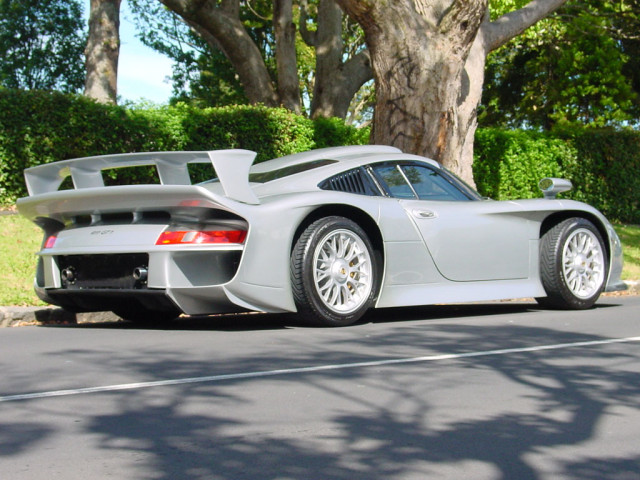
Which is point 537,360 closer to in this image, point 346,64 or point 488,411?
point 488,411

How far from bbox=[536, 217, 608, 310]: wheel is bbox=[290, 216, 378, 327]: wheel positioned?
78.5 inches

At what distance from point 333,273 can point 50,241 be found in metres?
2.22

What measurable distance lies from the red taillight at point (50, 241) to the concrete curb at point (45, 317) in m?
0.93

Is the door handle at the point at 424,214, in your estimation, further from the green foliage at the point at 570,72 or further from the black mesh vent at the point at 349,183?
the green foliage at the point at 570,72

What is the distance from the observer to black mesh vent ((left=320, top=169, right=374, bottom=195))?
7.52 meters

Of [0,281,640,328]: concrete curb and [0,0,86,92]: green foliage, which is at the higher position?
[0,0,86,92]: green foliage

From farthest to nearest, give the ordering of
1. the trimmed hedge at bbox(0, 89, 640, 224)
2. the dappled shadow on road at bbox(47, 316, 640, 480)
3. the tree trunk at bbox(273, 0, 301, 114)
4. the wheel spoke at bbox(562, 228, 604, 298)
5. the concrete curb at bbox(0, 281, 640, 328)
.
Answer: the tree trunk at bbox(273, 0, 301, 114) < the trimmed hedge at bbox(0, 89, 640, 224) < the wheel spoke at bbox(562, 228, 604, 298) < the concrete curb at bbox(0, 281, 640, 328) < the dappled shadow on road at bbox(47, 316, 640, 480)

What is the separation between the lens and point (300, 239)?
6.92m

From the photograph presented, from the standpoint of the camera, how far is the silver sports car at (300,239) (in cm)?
659

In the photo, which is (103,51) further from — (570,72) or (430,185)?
(570,72)

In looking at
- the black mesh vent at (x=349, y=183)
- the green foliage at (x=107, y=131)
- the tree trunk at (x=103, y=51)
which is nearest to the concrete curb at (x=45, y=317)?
the black mesh vent at (x=349, y=183)

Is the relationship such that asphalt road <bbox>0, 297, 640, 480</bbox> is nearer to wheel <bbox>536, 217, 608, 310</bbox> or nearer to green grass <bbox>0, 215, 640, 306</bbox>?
wheel <bbox>536, 217, 608, 310</bbox>

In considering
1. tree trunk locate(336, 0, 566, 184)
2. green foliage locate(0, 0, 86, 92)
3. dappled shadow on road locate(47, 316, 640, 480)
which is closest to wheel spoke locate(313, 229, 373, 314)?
dappled shadow on road locate(47, 316, 640, 480)

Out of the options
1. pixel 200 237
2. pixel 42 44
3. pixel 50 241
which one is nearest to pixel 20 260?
pixel 50 241
